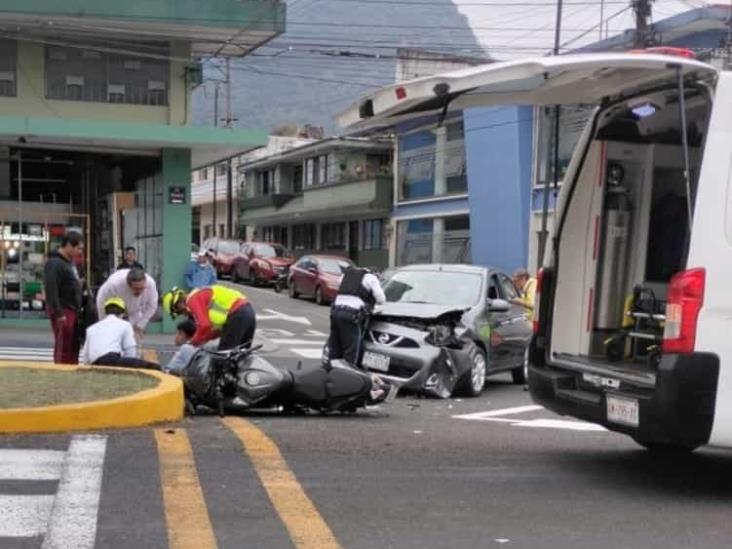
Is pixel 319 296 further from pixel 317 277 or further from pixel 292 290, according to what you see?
pixel 292 290

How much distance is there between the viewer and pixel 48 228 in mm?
18656

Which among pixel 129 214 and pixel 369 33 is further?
pixel 369 33

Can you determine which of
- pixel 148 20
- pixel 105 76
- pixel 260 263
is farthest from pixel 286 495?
pixel 260 263

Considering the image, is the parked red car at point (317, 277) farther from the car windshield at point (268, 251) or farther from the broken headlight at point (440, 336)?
the broken headlight at point (440, 336)

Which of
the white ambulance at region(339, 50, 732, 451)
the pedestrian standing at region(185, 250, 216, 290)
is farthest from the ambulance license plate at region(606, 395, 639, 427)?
the pedestrian standing at region(185, 250, 216, 290)

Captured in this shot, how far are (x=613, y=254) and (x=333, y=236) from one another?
39532mm

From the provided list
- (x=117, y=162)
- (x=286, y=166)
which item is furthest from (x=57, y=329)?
(x=286, y=166)

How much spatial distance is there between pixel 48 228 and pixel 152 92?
3.27 m

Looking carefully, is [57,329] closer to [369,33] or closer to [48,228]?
[48,228]

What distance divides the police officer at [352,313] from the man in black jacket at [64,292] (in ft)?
9.29

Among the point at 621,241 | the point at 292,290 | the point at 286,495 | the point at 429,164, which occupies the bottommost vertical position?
the point at 292,290

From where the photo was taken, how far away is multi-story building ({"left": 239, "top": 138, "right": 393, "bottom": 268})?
4044 centimetres

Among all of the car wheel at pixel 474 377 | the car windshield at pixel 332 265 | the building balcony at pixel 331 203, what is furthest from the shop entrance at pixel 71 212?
the building balcony at pixel 331 203

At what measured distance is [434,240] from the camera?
36250 mm
